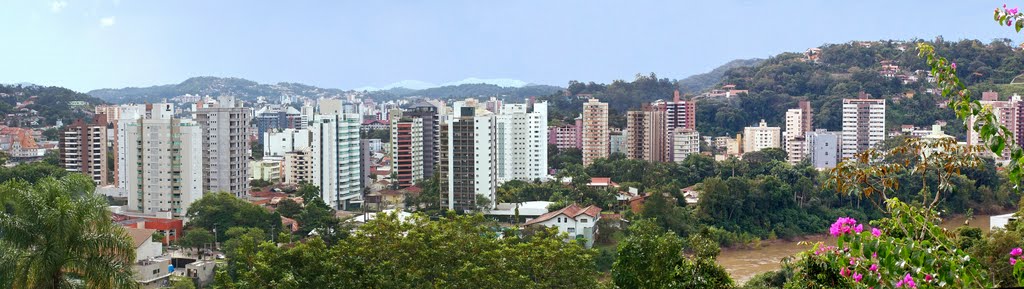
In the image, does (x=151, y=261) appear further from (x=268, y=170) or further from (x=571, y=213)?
(x=268, y=170)

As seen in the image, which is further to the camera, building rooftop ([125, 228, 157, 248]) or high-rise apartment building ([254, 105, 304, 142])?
high-rise apartment building ([254, 105, 304, 142])

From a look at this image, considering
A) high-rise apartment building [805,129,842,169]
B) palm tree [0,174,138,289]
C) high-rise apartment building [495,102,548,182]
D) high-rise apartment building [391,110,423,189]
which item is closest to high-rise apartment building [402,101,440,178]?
high-rise apartment building [391,110,423,189]

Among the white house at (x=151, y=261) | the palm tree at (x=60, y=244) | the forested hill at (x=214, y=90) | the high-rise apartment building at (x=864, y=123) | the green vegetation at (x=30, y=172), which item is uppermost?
the forested hill at (x=214, y=90)

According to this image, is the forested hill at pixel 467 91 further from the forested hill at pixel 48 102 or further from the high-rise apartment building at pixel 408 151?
the high-rise apartment building at pixel 408 151

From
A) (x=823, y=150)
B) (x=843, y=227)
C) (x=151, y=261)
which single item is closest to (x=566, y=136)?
(x=823, y=150)

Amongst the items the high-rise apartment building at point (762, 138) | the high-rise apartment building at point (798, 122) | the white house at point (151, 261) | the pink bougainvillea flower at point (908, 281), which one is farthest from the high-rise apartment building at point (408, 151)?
the pink bougainvillea flower at point (908, 281)

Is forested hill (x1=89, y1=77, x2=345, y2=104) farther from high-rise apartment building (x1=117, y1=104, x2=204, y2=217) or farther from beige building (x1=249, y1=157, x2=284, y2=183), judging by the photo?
high-rise apartment building (x1=117, y1=104, x2=204, y2=217)
